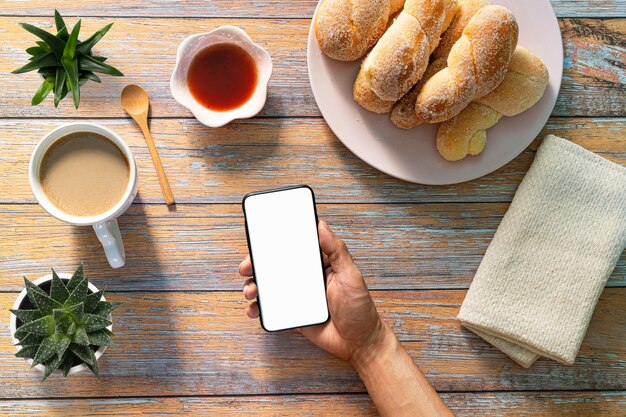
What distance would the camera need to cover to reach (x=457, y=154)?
3.31 feet

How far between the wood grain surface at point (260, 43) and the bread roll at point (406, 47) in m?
0.19

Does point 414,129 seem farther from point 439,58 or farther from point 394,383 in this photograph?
point 394,383

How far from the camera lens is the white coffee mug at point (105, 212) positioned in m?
0.90

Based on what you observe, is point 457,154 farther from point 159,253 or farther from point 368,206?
point 159,253

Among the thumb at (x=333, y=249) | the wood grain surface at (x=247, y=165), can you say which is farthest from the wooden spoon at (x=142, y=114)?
the thumb at (x=333, y=249)

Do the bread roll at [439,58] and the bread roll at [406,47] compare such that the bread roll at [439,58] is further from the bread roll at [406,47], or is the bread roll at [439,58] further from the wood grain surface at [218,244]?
the wood grain surface at [218,244]

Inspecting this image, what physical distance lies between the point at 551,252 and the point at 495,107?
303mm

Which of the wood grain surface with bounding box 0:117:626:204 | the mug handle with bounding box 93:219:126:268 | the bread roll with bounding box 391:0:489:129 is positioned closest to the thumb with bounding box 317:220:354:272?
the wood grain surface with bounding box 0:117:626:204

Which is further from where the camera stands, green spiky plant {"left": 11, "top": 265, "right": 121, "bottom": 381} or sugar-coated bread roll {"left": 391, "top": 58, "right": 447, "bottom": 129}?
sugar-coated bread roll {"left": 391, "top": 58, "right": 447, "bottom": 129}

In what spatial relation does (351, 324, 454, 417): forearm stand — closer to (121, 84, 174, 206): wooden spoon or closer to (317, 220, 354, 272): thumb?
(317, 220, 354, 272): thumb

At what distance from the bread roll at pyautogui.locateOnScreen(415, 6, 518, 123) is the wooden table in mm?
200

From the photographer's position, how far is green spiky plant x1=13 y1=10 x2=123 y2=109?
945mm

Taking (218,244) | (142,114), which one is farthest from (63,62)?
(218,244)

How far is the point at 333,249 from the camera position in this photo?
3.13 ft
